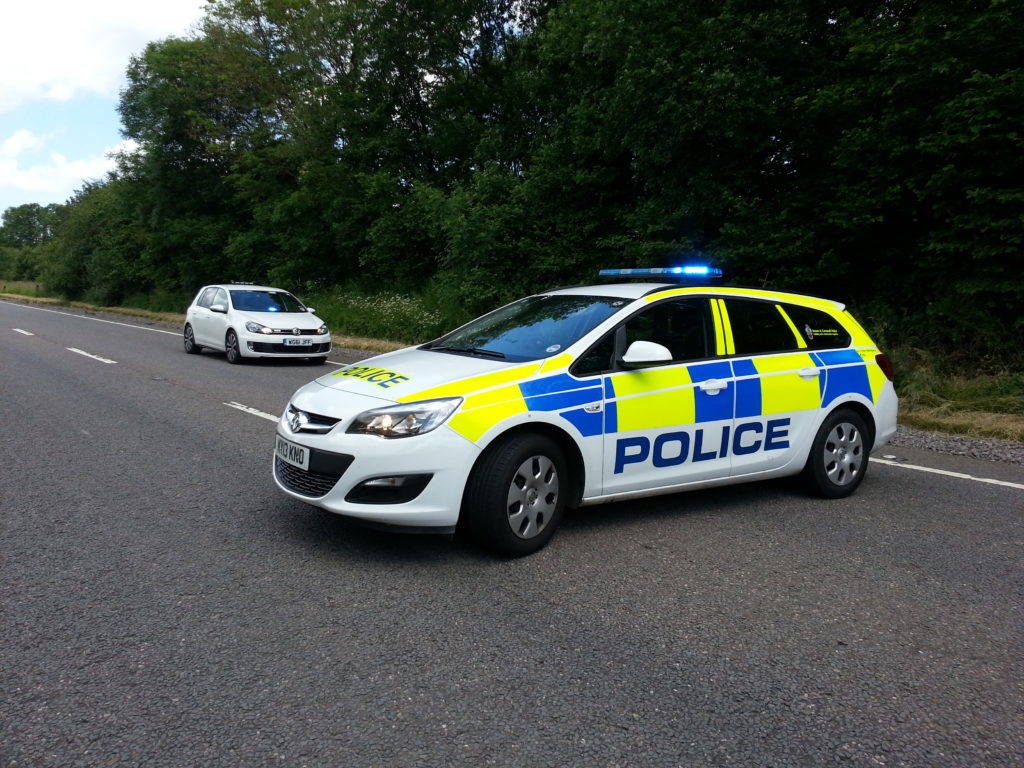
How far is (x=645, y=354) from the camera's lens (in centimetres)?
482

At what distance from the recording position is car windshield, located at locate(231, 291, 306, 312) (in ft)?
52.9

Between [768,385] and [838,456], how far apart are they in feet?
3.11

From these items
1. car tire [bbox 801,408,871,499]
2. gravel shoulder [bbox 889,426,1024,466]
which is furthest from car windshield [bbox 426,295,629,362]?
gravel shoulder [bbox 889,426,1024,466]

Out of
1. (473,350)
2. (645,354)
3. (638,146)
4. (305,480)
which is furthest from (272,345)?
(645,354)

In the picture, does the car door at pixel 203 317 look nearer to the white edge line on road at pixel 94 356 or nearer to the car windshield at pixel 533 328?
the white edge line on road at pixel 94 356

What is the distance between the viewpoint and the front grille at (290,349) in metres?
14.9

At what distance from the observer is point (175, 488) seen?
5820mm

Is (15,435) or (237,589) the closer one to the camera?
(237,589)

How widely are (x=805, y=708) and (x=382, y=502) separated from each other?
2.27m

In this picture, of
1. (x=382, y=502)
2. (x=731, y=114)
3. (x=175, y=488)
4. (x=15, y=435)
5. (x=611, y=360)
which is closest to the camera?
(x=382, y=502)

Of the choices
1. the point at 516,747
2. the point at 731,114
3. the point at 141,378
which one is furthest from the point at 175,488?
the point at 731,114

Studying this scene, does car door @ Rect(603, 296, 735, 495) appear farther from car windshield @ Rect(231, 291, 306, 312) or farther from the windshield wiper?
car windshield @ Rect(231, 291, 306, 312)

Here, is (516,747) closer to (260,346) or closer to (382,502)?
(382,502)

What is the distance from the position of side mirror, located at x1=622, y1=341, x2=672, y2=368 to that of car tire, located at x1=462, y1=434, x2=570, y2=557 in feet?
2.39
